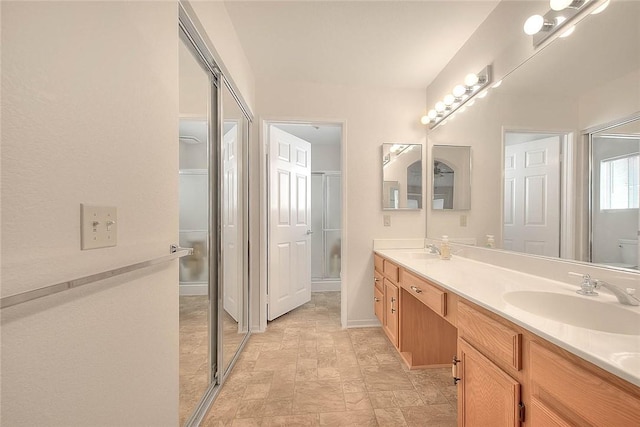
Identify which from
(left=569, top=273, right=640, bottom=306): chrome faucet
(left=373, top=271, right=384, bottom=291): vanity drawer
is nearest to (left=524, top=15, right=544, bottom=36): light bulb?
(left=569, top=273, right=640, bottom=306): chrome faucet

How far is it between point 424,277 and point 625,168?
916 mm

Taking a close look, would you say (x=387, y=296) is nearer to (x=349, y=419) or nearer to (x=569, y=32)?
(x=349, y=419)

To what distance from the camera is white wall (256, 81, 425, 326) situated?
2.52m

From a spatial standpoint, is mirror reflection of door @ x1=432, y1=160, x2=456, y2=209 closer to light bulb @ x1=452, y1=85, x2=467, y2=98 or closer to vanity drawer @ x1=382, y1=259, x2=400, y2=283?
light bulb @ x1=452, y1=85, x2=467, y2=98

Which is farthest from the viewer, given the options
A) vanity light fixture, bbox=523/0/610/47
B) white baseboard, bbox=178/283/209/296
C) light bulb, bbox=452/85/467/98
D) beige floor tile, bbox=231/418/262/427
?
light bulb, bbox=452/85/467/98

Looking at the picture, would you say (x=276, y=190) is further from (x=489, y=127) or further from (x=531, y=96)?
(x=531, y=96)

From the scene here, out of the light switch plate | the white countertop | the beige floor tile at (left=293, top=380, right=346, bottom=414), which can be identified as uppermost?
the light switch plate

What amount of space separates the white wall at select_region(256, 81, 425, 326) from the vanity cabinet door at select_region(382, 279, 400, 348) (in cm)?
42

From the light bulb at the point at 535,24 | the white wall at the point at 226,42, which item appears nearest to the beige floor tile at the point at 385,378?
the light bulb at the point at 535,24

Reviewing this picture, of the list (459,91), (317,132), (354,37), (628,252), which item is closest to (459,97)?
(459,91)

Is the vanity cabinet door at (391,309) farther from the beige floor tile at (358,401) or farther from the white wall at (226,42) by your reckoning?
the white wall at (226,42)

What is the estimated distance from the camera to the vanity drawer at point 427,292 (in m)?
1.27

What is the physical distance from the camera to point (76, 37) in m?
0.59

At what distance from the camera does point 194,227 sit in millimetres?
1338
